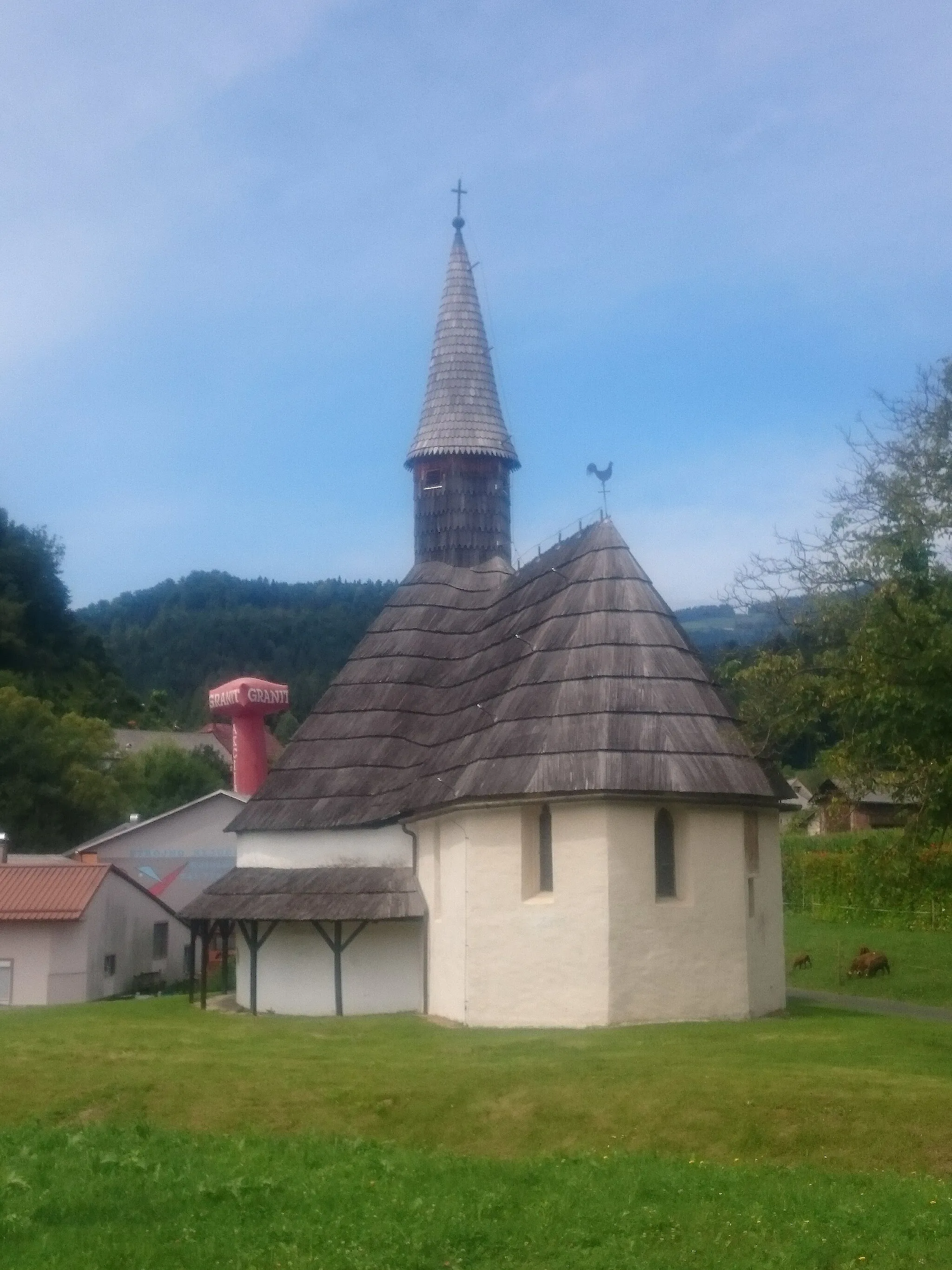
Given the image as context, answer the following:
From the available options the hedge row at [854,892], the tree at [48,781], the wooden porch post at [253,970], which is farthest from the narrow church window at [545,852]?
the tree at [48,781]

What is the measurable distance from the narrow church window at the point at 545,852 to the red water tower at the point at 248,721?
27.5m

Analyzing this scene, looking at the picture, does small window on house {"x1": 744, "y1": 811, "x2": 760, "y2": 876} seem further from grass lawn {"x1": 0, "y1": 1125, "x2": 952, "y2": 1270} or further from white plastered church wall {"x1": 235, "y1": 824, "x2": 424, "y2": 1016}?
grass lawn {"x1": 0, "y1": 1125, "x2": 952, "y2": 1270}

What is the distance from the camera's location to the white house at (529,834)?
71.9 ft

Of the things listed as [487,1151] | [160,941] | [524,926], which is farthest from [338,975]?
[160,941]

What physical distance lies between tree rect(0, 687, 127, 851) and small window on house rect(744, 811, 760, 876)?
3832 centimetres

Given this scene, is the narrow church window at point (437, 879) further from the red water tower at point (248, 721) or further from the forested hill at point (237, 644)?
the forested hill at point (237, 644)

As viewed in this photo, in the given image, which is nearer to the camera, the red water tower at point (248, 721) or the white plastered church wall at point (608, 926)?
the white plastered church wall at point (608, 926)

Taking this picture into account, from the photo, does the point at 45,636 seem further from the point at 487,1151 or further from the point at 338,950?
the point at 487,1151

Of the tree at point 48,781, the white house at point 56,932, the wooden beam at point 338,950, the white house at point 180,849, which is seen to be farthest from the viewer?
the tree at point 48,781

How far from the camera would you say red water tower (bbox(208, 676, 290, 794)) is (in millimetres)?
49562

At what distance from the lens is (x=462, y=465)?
36.4 metres

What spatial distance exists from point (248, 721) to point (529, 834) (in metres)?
28.1

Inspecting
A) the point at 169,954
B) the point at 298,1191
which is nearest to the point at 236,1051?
the point at 298,1191

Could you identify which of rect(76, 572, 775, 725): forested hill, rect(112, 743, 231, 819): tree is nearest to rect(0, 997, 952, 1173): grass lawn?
rect(112, 743, 231, 819): tree
